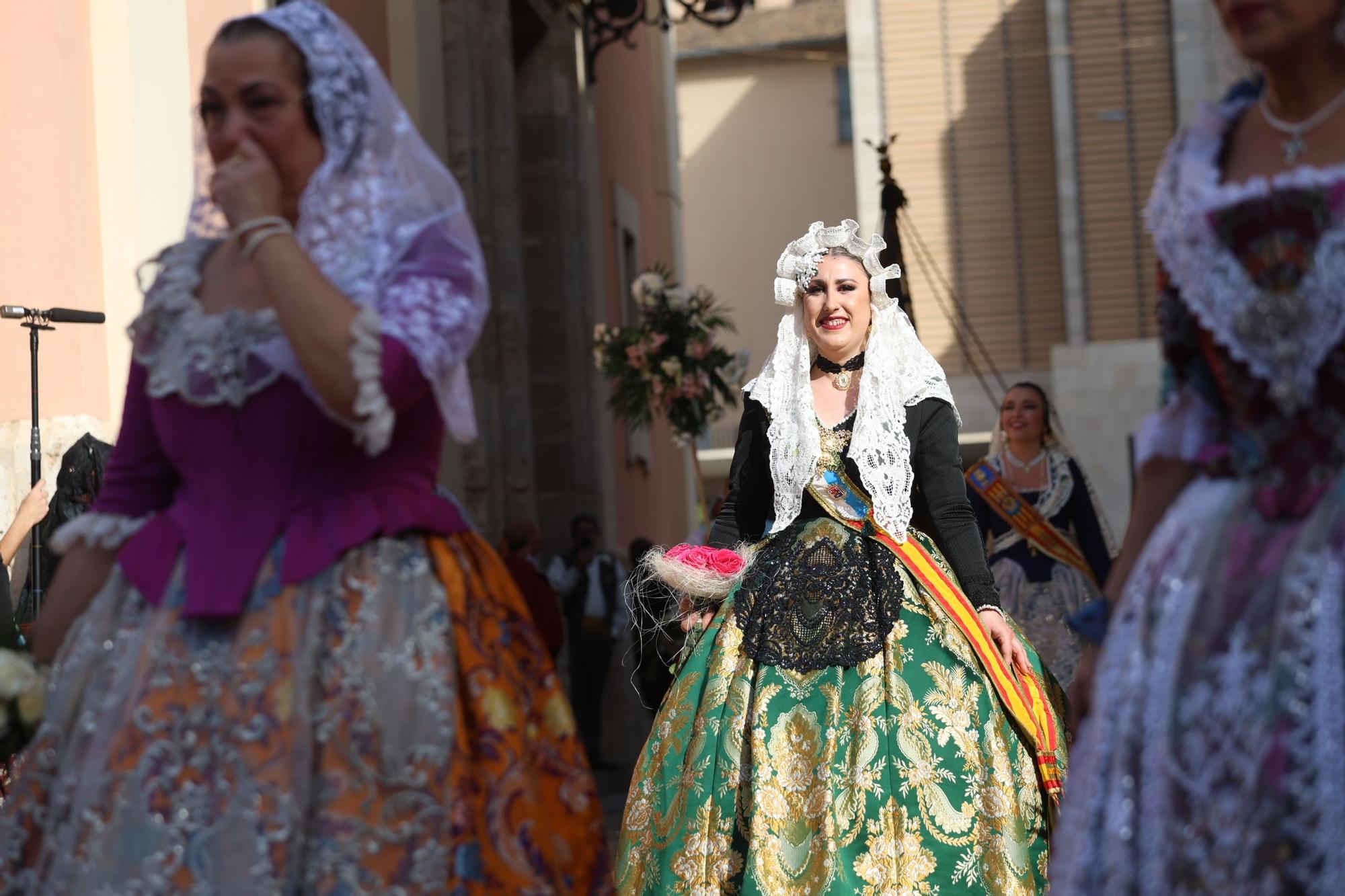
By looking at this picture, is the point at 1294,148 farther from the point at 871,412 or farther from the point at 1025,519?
the point at 1025,519

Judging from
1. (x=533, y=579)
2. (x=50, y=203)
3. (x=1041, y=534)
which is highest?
(x=50, y=203)

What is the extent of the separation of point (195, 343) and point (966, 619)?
2926mm

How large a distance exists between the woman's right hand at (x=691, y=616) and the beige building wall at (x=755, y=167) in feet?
101

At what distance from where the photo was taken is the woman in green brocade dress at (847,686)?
523 centimetres

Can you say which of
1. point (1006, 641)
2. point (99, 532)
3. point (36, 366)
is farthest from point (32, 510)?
point (99, 532)

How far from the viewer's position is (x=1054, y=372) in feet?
73.5

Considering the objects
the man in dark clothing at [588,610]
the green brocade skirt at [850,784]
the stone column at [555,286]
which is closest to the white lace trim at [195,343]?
the green brocade skirt at [850,784]

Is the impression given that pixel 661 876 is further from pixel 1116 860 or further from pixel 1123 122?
pixel 1123 122

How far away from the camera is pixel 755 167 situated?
36.9m

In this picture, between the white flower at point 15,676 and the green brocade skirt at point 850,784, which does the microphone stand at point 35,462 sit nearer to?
the green brocade skirt at point 850,784

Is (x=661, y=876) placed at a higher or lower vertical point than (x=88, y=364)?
lower

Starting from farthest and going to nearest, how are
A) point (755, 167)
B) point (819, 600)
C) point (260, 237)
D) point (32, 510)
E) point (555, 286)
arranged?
1. point (755, 167)
2. point (555, 286)
3. point (32, 510)
4. point (819, 600)
5. point (260, 237)

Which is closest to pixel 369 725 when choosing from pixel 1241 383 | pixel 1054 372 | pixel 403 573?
pixel 403 573

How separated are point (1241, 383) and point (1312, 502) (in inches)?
8.7
